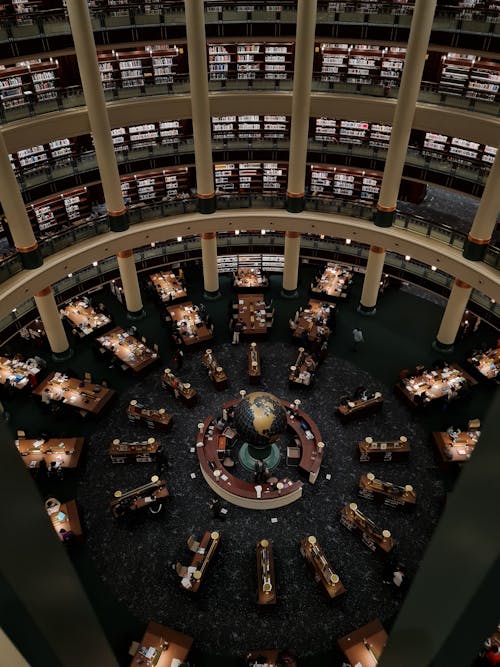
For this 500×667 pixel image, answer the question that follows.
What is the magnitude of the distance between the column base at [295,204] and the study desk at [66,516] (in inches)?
504

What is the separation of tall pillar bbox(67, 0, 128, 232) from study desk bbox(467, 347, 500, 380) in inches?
536

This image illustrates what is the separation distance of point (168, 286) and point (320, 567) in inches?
527

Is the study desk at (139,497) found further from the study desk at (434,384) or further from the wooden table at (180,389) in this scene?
the study desk at (434,384)

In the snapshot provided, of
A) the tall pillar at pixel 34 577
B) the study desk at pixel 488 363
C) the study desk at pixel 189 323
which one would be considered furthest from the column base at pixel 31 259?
the tall pillar at pixel 34 577

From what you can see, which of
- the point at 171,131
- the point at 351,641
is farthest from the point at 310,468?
the point at 171,131

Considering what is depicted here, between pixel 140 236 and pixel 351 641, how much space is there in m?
14.6

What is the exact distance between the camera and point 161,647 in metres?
12.0

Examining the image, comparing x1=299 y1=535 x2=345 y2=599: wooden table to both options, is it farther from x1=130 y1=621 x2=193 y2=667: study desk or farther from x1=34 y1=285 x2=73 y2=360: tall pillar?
x1=34 y1=285 x2=73 y2=360: tall pillar

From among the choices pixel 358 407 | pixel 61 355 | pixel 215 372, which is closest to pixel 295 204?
pixel 215 372

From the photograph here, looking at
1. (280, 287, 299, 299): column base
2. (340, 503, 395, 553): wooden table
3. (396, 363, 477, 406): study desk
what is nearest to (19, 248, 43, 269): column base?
(280, 287, 299, 299): column base

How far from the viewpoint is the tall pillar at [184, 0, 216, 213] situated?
53.2 ft

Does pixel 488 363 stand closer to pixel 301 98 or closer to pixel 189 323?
pixel 189 323

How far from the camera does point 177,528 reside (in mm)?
14766

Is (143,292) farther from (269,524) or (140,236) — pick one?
(269,524)
